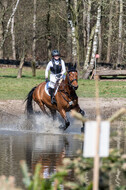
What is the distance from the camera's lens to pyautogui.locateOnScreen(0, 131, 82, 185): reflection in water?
9068 millimetres

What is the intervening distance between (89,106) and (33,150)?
33.6 feet

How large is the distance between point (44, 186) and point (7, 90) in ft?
73.4

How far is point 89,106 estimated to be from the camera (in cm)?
2170

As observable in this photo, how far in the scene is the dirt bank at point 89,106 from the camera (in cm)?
2025

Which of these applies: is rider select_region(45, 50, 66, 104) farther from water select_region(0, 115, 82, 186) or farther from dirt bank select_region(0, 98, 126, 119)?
dirt bank select_region(0, 98, 126, 119)

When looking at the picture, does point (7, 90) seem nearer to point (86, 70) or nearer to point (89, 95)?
point (89, 95)

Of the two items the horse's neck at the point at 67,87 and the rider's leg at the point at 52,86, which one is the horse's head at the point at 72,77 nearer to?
the horse's neck at the point at 67,87

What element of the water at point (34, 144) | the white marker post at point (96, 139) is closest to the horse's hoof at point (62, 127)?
the water at point (34, 144)

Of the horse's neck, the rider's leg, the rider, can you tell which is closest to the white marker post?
the horse's neck

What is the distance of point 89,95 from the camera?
2462cm

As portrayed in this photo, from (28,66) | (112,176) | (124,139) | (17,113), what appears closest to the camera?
(112,176)

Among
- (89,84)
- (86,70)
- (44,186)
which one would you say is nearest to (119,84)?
(89,84)

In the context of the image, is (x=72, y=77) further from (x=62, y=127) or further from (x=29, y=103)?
(x=29, y=103)

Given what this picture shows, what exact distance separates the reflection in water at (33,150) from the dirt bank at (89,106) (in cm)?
489
